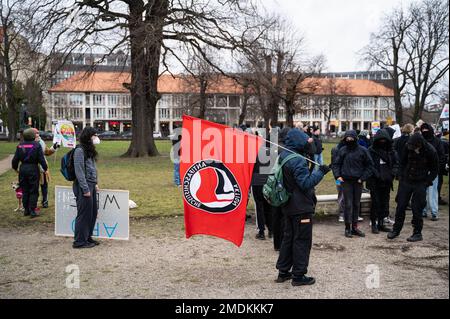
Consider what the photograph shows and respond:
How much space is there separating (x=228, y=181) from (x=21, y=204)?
698cm

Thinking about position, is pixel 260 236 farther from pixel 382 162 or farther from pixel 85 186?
pixel 85 186

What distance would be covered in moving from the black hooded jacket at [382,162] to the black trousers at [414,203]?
0.67 metres

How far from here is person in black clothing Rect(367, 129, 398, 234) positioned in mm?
8711

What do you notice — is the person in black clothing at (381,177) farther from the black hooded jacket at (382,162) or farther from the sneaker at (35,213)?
the sneaker at (35,213)

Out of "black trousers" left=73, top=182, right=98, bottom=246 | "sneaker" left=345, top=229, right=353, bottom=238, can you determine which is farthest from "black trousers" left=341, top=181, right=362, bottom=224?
"black trousers" left=73, top=182, right=98, bottom=246

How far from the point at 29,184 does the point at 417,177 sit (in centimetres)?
768

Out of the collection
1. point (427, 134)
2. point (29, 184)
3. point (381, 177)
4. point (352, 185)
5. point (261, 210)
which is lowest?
point (261, 210)

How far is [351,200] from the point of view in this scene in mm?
8414

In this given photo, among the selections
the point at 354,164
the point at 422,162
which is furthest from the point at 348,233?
the point at 422,162

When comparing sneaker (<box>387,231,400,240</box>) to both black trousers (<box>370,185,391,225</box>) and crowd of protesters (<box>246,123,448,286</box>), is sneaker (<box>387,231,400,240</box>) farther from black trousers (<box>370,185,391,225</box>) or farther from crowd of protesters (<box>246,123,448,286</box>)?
black trousers (<box>370,185,391,225</box>)

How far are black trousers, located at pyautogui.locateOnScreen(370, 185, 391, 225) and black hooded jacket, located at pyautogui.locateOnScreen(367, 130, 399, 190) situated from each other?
0.08 m

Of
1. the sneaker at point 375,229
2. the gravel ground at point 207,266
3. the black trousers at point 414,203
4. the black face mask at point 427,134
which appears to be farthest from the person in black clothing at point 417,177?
the black face mask at point 427,134

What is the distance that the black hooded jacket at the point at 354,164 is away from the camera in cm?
834
